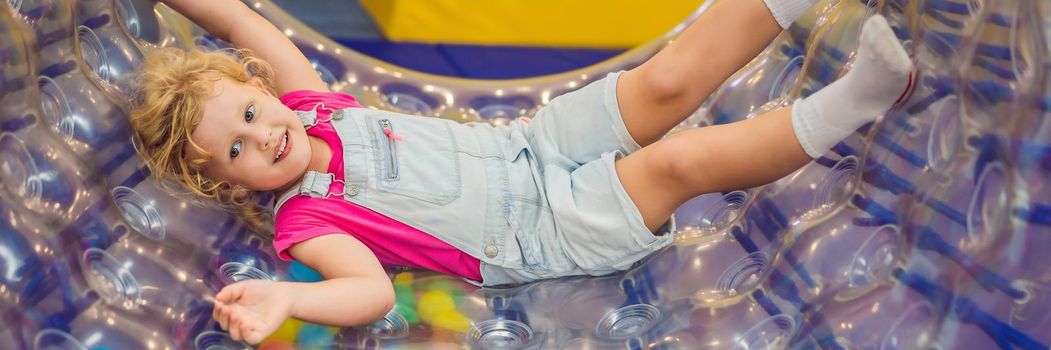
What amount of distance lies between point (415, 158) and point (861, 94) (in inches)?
15.8

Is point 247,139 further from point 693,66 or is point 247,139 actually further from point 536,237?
point 693,66

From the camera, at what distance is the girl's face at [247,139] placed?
0.85 m

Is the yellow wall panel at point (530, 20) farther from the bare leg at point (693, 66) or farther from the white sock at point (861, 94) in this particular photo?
the white sock at point (861, 94)

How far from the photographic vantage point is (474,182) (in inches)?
35.8

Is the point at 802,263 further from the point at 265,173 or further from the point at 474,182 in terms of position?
the point at 265,173

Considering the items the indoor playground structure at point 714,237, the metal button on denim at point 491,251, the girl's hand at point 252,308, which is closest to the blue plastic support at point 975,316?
the indoor playground structure at point 714,237

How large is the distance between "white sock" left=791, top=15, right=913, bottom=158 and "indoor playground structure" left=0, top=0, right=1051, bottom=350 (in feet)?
0.16

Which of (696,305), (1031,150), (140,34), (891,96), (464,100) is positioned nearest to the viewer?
(1031,150)

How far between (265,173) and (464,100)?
0.35 meters

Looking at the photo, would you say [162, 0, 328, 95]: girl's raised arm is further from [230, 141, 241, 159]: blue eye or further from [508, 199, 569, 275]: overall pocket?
[508, 199, 569, 275]: overall pocket

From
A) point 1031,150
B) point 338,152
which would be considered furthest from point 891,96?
point 338,152

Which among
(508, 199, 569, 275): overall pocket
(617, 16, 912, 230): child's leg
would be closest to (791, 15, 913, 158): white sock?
(617, 16, 912, 230): child's leg

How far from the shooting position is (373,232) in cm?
88

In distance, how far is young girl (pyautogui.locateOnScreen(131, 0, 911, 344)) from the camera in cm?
80
